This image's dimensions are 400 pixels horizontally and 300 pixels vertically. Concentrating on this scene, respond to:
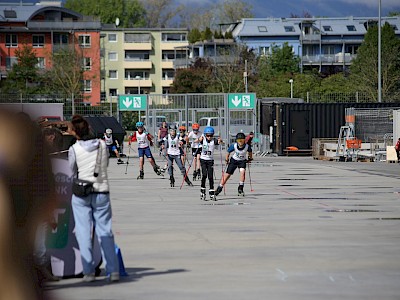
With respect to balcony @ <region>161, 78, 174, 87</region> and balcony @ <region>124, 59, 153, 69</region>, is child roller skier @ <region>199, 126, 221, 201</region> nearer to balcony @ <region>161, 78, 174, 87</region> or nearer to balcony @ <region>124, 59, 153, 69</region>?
balcony @ <region>124, 59, 153, 69</region>

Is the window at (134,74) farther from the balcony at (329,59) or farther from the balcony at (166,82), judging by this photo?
the balcony at (329,59)

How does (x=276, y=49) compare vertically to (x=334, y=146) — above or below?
above

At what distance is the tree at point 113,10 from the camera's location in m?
155

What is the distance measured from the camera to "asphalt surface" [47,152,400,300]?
11.7m

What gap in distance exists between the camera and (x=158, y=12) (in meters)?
169

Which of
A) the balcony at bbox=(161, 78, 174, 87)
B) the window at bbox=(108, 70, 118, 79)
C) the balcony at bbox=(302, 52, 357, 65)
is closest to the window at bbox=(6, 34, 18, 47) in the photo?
the window at bbox=(108, 70, 118, 79)

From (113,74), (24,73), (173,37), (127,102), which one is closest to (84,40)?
(24,73)

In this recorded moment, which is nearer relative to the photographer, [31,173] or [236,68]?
[31,173]

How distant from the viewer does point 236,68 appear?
9525 cm

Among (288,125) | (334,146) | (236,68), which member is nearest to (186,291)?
(334,146)

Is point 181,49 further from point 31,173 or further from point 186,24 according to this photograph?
point 31,173

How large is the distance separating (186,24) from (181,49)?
47465 millimetres

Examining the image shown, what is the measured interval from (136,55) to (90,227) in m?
112

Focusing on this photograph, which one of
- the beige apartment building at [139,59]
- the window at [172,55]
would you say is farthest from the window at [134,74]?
the window at [172,55]
